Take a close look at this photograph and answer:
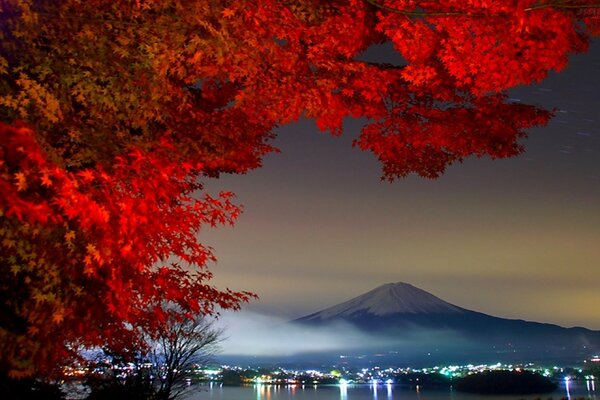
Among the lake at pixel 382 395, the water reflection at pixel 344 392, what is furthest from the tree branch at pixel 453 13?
the water reflection at pixel 344 392

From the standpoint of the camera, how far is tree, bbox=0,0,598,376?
4441 mm

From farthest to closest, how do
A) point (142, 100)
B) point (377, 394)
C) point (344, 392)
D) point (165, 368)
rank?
point (344, 392) < point (377, 394) < point (165, 368) < point (142, 100)

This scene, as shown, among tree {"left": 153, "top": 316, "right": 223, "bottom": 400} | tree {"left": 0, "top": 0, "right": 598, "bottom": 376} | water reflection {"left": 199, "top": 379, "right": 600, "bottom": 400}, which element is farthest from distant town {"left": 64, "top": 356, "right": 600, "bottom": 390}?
tree {"left": 0, "top": 0, "right": 598, "bottom": 376}

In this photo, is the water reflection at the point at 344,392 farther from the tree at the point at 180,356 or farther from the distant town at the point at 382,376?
the tree at the point at 180,356

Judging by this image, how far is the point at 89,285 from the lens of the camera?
4785 millimetres

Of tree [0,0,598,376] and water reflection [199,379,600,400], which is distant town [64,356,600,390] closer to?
water reflection [199,379,600,400]

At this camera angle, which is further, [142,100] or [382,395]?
[382,395]

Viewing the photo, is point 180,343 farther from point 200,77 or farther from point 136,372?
point 200,77

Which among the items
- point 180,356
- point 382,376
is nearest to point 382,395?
point 382,376

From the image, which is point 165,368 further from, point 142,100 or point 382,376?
point 382,376

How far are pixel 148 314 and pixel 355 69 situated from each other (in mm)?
4429

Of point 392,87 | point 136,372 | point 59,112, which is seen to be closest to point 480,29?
point 392,87

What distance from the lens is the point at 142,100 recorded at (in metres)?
5.34

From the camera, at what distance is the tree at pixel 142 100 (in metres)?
4.44
